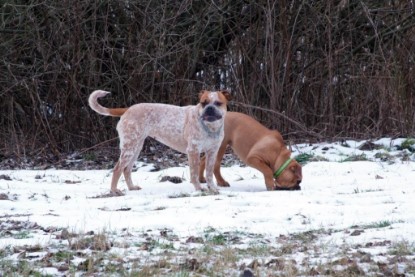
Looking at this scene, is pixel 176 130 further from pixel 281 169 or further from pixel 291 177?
pixel 291 177

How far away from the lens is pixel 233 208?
8180 millimetres

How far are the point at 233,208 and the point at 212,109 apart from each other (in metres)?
1.73

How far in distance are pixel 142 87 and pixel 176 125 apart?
5.67 m

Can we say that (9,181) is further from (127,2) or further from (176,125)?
(127,2)

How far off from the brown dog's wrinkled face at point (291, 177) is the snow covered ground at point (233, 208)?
18 centimetres

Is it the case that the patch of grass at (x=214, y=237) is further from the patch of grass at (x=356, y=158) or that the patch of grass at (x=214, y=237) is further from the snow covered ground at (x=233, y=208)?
the patch of grass at (x=356, y=158)

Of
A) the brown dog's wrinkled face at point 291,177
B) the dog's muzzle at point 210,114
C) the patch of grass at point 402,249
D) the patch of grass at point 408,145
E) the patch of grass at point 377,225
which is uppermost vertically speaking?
the dog's muzzle at point 210,114

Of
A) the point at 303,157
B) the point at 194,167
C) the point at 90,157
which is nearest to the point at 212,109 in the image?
the point at 194,167

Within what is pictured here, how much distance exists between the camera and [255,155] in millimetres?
10406

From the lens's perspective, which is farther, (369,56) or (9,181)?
(369,56)

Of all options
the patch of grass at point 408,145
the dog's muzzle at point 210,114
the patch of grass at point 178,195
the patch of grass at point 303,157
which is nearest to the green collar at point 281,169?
the dog's muzzle at point 210,114

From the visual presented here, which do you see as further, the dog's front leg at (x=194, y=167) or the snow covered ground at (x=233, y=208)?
the dog's front leg at (x=194, y=167)

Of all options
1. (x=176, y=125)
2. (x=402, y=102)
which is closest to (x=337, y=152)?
(x=402, y=102)

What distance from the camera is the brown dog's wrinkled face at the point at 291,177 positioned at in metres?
10.2
